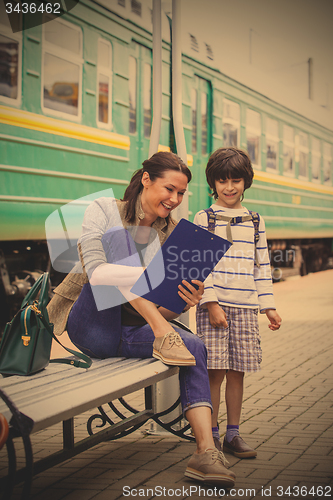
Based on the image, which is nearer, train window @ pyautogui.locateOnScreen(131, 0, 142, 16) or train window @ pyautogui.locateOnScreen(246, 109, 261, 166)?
train window @ pyautogui.locateOnScreen(131, 0, 142, 16)

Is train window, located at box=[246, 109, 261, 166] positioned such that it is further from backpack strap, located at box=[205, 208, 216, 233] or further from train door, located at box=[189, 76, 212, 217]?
backpack strap, located at box=[205, 208, 216, 233]

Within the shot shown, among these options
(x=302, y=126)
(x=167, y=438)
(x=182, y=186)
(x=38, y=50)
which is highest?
(x=302, y=126)

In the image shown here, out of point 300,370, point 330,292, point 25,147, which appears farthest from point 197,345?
point 330,292

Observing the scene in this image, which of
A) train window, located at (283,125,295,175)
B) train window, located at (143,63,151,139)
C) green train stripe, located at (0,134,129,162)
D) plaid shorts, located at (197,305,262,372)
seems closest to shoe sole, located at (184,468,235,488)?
plaid shorts, located at (197,305,262,372)

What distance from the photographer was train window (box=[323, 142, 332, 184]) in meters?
13.0

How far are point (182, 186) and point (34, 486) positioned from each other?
1.53 metres

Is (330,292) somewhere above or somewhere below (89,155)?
below

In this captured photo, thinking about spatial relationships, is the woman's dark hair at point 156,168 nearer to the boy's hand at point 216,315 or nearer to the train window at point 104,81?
the boy's hand at point 216,315

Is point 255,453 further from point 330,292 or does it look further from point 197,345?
point 330,292

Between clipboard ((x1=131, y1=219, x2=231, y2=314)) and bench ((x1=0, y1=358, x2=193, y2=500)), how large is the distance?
12.9 inches

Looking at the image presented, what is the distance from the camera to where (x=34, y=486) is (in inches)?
93.1

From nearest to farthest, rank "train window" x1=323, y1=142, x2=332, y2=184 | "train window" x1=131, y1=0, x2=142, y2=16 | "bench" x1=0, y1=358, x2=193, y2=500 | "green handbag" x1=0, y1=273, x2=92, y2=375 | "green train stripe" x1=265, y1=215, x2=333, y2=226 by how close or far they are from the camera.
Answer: "bench" x1=0, y1=358, x2=193, y2=500 < "green handbag" x1=0, y1=273, x2=92, y2=375 < "train window" x1=131, y1=0, x2=142, y2=16 < "green train stripe" x1=265, y1=215, x2=333, y2=226 < "train window" x1=323, y1=142, x2=332, y2=184

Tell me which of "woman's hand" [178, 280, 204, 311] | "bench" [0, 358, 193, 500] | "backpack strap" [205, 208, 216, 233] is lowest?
"bench" [0, 358, 193, 500]

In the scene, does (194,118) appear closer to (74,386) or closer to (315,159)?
(315,159)
